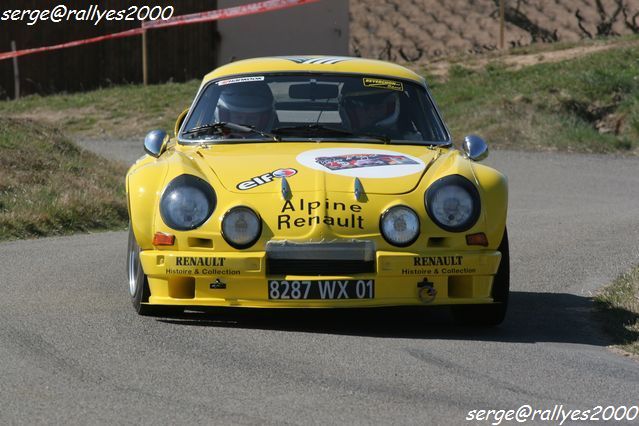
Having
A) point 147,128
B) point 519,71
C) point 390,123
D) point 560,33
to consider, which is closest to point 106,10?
point 147,128

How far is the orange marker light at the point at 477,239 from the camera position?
630cm

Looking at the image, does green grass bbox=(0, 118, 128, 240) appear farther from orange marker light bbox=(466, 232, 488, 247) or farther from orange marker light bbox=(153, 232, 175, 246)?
orange marker light bbox=(466, 232, 488, 247)

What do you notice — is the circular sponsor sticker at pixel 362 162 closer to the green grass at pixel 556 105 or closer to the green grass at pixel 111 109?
the green grass at pixel 556 105

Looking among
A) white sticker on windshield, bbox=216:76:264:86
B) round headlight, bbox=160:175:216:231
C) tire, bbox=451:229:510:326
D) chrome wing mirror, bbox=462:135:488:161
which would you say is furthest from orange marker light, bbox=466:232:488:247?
white sticker on windshield, bbox=216:76:264:86

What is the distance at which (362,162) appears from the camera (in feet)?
22.0

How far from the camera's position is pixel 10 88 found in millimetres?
22828

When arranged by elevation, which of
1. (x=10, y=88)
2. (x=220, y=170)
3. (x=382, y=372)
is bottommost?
(x=10, y=88)

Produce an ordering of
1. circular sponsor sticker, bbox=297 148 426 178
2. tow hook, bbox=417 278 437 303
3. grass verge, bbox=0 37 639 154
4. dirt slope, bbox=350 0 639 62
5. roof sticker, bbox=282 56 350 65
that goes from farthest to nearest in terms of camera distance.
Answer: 1. dirt slope, bbox=350 0 639 62
2. grass verge, bbox=0 37 639 154
3. roof sticker, bbox=282 56 350 65
4. circular sponsor sticker, bbox=297 148 426 178
5. tow hook, bbox=417 278 437 303

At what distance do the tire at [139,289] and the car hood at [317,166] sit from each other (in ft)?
1.96

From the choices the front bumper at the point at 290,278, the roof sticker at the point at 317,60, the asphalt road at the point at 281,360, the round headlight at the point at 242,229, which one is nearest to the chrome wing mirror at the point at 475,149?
the asphalt road at the point at 281,360

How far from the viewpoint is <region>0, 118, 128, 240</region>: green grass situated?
10336 mm

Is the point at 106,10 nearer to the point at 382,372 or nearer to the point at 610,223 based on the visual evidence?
the point at 610,223

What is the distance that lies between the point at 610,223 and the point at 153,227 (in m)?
5.77

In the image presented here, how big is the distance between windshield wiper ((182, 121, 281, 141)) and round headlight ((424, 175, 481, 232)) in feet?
3.85
